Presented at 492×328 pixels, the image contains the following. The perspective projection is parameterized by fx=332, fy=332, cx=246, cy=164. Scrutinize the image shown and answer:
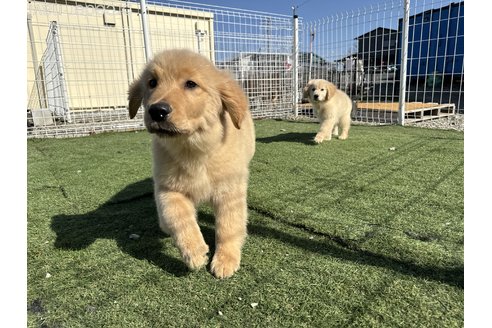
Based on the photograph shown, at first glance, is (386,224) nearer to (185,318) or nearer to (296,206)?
(296,206)

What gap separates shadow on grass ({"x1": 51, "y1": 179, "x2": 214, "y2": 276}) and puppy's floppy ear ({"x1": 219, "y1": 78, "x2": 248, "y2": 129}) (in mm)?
849


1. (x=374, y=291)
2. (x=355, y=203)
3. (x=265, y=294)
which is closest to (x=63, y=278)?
(x=265, y=294)

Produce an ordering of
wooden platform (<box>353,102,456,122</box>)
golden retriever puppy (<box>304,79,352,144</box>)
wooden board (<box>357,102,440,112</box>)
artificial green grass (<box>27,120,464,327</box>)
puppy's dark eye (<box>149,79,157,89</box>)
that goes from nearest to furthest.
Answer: artificial green grass (<box>27,120,464,327</box>) < puppy's dark eye (<box>149,79,157,89</box>) < golden retriever puppy (<box>304,79,352,144</box>) < wooden platform (<box>353,102,456,122</box>) < wooden board (<box>357,102,440,112</box>)

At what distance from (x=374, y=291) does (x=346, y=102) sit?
4.80 metres

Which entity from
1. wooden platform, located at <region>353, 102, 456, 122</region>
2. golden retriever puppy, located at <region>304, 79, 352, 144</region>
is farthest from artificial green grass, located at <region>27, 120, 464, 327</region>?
wooden platform, located at <region>353, 102, 456, 122</region>

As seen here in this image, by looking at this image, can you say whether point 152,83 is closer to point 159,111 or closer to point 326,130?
point 159,111

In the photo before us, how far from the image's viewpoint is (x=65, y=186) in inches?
132

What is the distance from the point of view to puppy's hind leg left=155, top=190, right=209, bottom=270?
5.84 feet

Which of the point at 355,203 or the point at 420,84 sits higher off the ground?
the point at 420,84

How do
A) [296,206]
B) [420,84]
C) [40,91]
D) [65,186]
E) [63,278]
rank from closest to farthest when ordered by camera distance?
1. [63,278]
2. [296,206]
3. [65,186]
4. [40,91]
5. [420,84]

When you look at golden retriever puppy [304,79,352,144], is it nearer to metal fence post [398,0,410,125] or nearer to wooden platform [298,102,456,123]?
metal fence post [398,0,410,125]

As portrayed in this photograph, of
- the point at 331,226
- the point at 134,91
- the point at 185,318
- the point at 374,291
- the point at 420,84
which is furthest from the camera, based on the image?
the point at 420,84

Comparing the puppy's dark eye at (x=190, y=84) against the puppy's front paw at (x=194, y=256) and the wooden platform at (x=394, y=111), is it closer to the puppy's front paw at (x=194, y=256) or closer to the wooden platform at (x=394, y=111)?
the puppy's front paw at (x=194, y=256)

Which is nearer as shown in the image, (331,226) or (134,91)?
(134,91)
